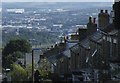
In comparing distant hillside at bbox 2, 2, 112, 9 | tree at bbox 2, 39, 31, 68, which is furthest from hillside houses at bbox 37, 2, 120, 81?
tree at bbox 2, 39, 31, 68

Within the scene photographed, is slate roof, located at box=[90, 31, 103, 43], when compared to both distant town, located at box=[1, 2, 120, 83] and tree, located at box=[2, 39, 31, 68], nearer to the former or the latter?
distant town, located at box=[1, 2, 120, 83]

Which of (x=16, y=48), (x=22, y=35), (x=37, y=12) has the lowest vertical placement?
(x=16, y=48)

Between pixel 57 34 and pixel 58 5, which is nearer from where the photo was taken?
pixel 58 5

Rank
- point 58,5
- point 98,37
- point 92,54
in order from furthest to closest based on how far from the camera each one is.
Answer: point 98,37 → point 92,54 → point 58,5

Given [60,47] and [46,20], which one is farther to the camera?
[60,47]

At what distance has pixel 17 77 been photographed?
9.74 feet

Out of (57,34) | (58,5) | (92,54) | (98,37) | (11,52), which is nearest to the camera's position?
(58,5)

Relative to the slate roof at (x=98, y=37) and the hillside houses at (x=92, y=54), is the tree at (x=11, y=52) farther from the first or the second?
the slate roof at (x=98, y=37)

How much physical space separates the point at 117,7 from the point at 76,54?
1941mm

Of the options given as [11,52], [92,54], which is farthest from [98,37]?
[11,52]

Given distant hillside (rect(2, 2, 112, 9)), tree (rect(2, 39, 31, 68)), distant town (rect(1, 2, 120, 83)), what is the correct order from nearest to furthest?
1. distant town (rect(1, 2, 120, 83))
2. distant hillside (rect(2, 2, 112, 9))
3. tree (rect(2, 39, 31, 68))

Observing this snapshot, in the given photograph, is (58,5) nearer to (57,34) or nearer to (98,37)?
(57,34)

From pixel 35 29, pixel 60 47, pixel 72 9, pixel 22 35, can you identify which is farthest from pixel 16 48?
pixel 72 9

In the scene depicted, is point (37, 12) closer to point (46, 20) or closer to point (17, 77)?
point (46, 20)
